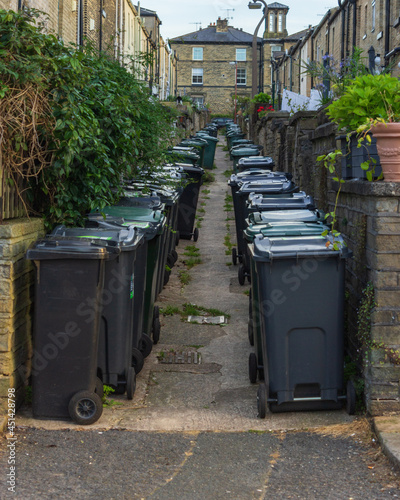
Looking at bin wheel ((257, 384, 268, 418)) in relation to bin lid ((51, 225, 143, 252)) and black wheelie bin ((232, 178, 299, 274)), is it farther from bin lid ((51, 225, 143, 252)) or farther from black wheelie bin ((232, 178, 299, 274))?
black wheelie bin ((232, 178, 299, 274))

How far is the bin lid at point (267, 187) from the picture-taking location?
30.9ft

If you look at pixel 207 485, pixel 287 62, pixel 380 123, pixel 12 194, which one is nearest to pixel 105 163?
pixel 12 194

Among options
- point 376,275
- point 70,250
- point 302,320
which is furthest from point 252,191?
point 70,250

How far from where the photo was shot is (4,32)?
488 cm

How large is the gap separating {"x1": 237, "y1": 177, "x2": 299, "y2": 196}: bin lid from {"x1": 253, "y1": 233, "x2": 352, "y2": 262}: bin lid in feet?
14.5

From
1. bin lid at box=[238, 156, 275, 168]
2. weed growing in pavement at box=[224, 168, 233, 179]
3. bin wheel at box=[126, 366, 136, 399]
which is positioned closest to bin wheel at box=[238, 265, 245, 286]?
bin wheel at box=[126, 366, 136, 399]

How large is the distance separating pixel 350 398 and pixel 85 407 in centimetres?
194

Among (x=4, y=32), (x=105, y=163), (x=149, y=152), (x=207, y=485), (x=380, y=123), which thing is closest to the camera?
(x=207, y=485)

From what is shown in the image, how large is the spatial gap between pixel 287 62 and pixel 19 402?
40523 millimetres

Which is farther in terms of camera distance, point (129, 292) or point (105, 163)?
point (105, 163)

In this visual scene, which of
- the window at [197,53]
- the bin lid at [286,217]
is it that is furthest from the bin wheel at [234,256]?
the window at [197,53]

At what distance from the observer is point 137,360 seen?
5.60m

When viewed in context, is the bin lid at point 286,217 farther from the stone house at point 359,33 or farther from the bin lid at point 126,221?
the stone house at point 359,33

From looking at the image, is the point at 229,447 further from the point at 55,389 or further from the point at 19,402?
the point at 19,402
